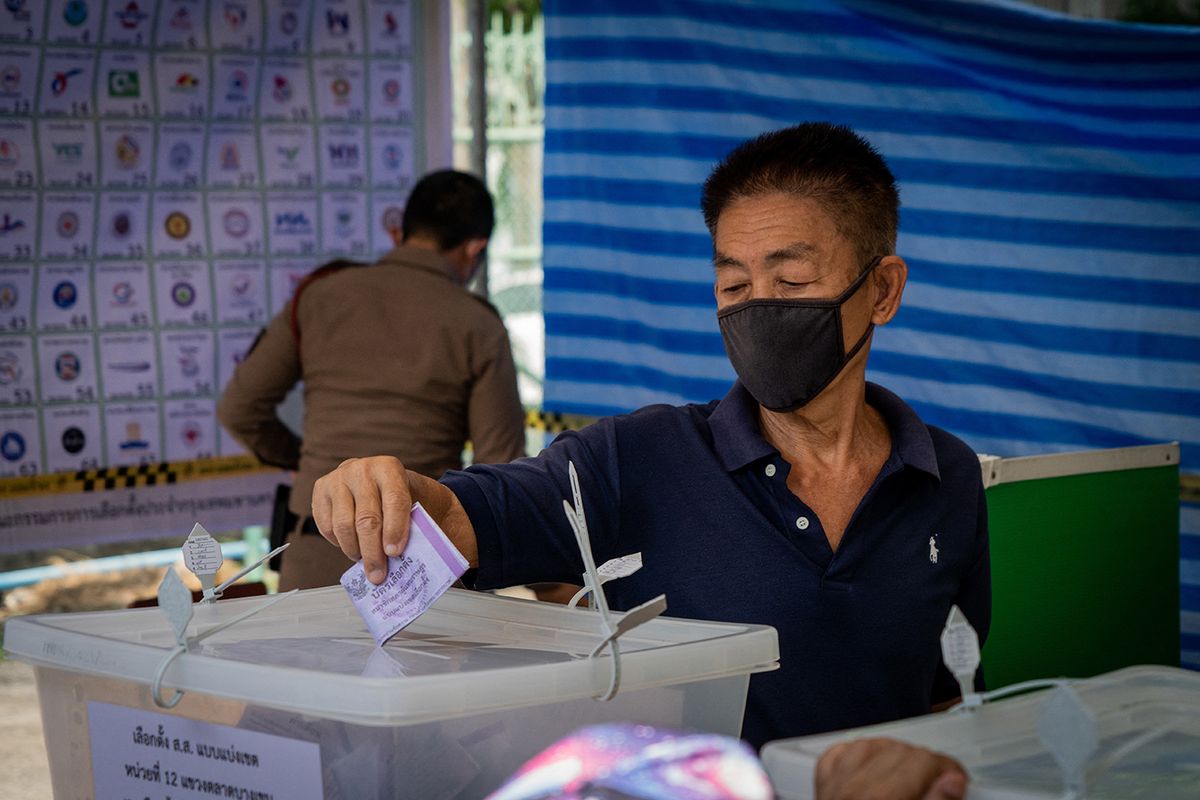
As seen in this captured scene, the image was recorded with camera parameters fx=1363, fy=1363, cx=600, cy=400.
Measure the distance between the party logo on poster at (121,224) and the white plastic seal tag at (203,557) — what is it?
2.90 meters

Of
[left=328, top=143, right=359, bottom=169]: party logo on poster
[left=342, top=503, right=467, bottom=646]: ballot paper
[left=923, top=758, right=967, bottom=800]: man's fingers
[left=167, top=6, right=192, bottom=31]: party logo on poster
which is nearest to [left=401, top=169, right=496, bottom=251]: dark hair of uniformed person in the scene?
[left=328, top=143, right=359, bottom=169]: party logo on poster

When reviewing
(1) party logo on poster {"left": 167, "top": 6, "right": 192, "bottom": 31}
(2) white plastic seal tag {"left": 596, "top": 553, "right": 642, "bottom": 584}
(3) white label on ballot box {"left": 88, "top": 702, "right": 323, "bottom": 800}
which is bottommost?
(3) white label on ballot box {"left": 88, "top": 702, "right": 323, "bottom": 800}

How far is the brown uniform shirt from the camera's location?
341 cm

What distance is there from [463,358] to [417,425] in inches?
8.1

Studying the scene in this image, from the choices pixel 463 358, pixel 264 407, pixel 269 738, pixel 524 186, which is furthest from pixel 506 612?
pixel 524 186

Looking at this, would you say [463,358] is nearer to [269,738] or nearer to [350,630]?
[350,630]

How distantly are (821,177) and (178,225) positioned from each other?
2.88 meters

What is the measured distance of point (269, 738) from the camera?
45.9 inches

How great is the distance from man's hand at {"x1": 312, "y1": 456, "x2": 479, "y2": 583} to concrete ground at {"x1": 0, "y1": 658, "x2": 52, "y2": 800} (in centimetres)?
291

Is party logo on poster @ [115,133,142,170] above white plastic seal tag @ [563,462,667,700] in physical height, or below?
above

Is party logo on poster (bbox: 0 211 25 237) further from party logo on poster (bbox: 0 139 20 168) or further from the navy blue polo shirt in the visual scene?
the navy blue polo shirt

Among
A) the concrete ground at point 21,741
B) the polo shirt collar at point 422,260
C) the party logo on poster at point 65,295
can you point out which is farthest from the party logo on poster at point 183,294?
the concrete ground at point 21,741

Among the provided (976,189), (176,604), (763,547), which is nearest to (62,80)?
(976,189)

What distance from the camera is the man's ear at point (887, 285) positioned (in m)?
1.90
